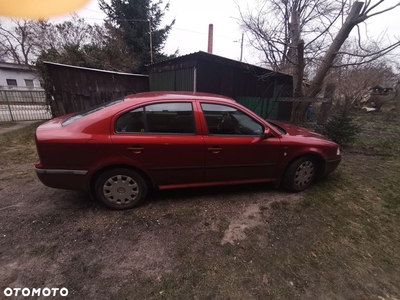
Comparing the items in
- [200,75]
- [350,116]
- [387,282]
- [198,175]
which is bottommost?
[387,282]

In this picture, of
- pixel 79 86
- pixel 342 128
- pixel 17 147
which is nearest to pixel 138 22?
pixel 79 86

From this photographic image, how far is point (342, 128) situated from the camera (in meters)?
5.17

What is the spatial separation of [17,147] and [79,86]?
387 cm

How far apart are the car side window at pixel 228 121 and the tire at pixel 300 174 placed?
825mm

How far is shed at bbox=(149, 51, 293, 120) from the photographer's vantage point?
744 centimetres

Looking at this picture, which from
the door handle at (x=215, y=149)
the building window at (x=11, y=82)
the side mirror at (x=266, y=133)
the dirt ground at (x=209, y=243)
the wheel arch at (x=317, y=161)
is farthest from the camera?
the building window at (x=11, y=82)

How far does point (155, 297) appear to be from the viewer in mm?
1588

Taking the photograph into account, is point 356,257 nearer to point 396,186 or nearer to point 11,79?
point 396,186

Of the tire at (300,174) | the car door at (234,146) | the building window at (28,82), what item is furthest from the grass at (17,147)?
the building window at (28,82)

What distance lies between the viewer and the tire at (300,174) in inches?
120

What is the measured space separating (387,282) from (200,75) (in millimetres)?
7129

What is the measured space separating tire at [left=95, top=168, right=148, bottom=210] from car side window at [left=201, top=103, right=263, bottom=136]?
1.20 metres

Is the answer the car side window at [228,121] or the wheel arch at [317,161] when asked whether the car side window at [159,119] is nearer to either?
the car side window at [228,121]

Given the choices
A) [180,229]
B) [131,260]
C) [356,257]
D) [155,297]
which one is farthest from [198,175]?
[356,257]
